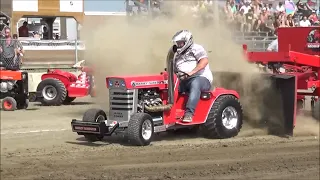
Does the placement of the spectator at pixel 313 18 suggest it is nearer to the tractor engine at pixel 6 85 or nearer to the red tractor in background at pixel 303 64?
the red tractor in background at pixel 303 64

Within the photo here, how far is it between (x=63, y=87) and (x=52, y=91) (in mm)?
313

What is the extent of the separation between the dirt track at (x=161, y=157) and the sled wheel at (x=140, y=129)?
0.13m

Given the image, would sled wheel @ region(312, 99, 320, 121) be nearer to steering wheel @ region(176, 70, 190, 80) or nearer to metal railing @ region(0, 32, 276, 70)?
steering wheel @ region(176, 70, 190, 80)

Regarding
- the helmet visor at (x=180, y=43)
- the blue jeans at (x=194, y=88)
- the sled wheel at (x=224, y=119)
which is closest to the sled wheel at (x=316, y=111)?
the sled wheel at (x=224, y=119)

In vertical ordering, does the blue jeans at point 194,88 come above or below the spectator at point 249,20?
below

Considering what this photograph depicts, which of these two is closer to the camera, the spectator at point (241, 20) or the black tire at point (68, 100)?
the black tire at point (68, 100)

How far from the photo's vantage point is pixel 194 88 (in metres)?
8.46

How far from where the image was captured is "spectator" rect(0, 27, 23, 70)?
47.0 feet

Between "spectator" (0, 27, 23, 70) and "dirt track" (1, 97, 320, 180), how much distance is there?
4849 millimetres

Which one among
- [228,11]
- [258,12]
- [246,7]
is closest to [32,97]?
[228,11]

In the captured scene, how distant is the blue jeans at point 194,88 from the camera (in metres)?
8.46

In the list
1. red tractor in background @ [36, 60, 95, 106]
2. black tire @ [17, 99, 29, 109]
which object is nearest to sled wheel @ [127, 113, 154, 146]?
black tire @ [17, 99, 29, 109]

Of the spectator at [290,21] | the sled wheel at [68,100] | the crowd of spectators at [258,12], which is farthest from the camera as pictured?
the spectator at [290,21]

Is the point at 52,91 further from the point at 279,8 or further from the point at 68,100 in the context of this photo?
the point at 279,8
